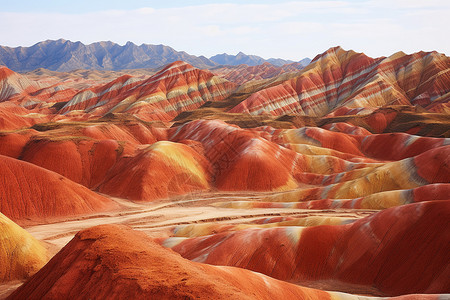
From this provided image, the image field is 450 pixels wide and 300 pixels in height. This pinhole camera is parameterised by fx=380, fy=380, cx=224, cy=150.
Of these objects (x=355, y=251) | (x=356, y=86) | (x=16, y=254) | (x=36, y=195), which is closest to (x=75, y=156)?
(x=36, y=195)

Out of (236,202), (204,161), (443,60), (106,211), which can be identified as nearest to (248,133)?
(204,161)

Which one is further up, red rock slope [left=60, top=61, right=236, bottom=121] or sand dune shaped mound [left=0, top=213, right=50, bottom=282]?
sand dune shaped mound [left=0, top=213, right=50, bottom=282]

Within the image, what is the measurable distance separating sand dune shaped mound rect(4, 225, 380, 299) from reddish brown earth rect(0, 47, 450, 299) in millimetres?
73

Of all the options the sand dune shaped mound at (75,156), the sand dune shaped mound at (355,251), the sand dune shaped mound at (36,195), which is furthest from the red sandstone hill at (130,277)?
the sand dune shaped mound at (75,156)

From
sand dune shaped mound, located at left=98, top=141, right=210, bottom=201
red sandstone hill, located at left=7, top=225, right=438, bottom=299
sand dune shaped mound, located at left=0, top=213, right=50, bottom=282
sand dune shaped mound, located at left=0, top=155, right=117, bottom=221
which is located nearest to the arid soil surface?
sand dune shaped mound, located at left=0, top=155, right=117, bottom=221

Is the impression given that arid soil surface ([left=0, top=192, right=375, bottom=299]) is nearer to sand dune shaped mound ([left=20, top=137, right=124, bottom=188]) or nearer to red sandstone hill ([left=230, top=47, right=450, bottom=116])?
sand dune shaped mound ([left=20, top=137, right=124, bottom=188])

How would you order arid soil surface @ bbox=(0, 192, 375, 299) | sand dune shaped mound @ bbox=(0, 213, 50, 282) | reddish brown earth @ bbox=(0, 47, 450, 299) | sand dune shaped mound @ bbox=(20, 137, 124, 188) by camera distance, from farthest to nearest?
sand dune shaped mound @ bbox=(20, 137, 124, 188) < arid soil surface @ bbox=(0, 192, 375, 299) < sand dune shaped mound @ bbox=(0, 213, 50, 282) < reddish brown earth @ bbox=(0, 47, 450, 299)

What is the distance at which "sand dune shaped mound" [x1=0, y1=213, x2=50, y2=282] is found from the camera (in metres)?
25.0

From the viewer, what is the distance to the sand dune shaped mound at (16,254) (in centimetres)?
2498

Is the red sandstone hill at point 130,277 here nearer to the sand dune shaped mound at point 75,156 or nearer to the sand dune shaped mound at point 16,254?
the sand dune shaped mound at point 16,254

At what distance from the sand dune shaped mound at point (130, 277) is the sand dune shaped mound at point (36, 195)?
28.0 meters

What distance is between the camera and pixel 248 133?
237 ft

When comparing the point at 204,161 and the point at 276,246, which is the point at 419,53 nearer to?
the point at 204,161

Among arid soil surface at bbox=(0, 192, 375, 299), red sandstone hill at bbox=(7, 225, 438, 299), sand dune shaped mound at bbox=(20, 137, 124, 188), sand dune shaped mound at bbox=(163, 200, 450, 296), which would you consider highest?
red sandstone hill at bbox=(7, 225, 438, 299)
